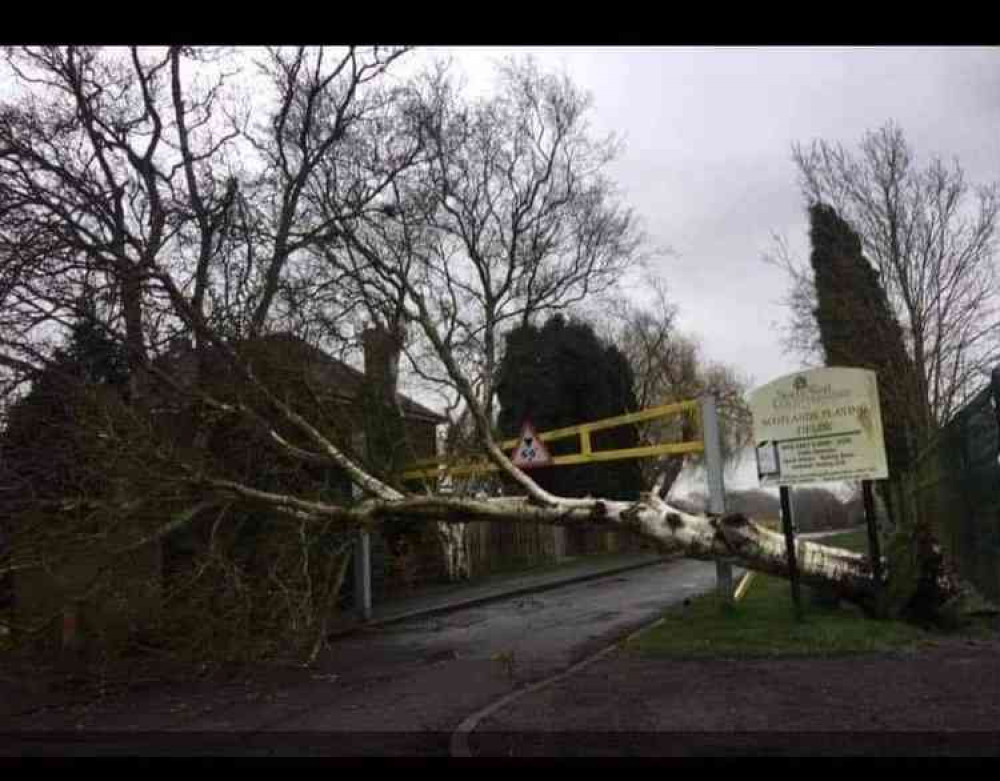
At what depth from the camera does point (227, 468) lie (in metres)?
11.3

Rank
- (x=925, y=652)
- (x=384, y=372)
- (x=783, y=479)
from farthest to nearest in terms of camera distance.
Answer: (x=384, y=372), (x=783, y=479), (x=925, y=652)

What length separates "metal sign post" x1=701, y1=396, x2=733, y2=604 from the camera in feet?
37.6

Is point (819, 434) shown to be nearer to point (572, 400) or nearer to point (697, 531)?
point (697, 531)

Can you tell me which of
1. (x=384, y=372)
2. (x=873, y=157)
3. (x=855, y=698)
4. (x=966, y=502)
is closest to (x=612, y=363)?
(x=873, y=157)

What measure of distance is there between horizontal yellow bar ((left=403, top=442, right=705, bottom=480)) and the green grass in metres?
2.01

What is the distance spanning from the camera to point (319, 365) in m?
13.2

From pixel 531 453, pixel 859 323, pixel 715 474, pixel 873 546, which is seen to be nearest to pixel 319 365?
pixel 531 453

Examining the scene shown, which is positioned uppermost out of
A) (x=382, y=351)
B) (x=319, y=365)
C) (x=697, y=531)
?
(x=382, y=351)

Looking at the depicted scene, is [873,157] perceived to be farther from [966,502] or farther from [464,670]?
[464,670]

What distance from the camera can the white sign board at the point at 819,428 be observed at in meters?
10.3

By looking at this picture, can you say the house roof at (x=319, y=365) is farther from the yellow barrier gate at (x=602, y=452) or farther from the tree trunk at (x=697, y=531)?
the tree trunk at (x=697, y=531)

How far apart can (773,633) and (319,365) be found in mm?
7076

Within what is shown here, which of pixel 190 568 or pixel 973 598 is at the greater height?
pixel 190 568
